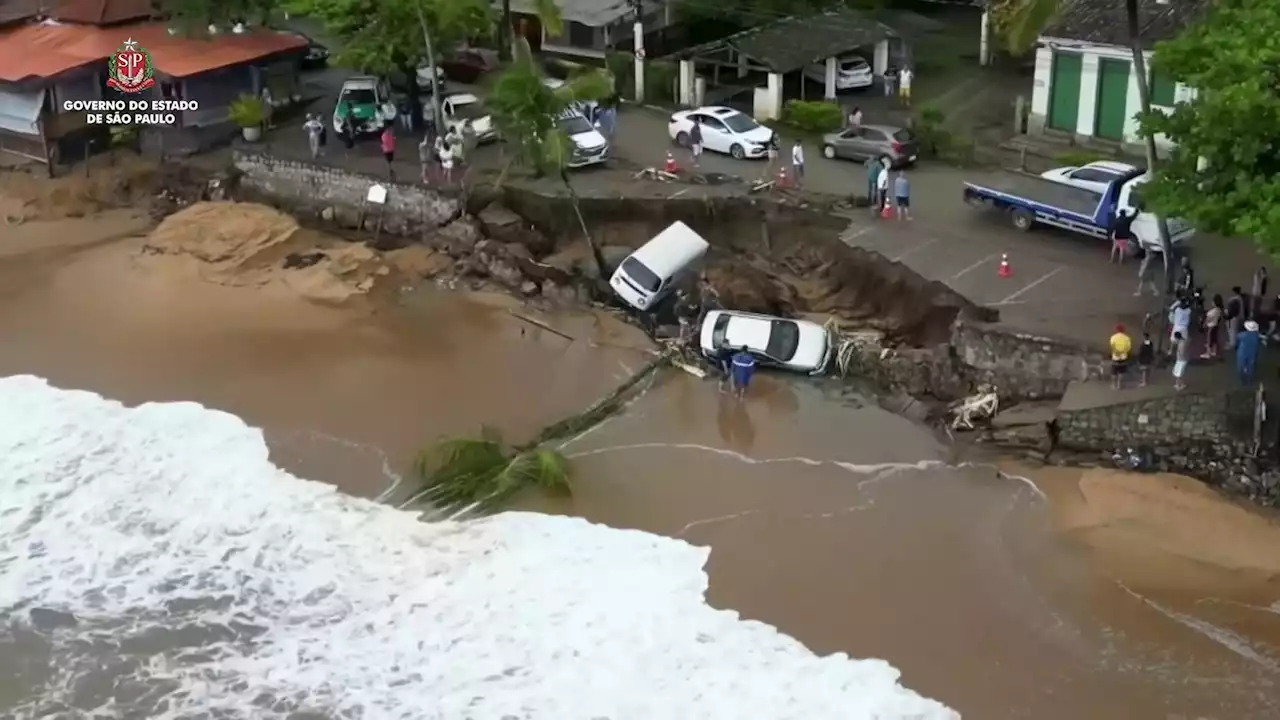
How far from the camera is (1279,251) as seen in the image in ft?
71.5

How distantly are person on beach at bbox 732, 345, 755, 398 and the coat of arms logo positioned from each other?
859 inches

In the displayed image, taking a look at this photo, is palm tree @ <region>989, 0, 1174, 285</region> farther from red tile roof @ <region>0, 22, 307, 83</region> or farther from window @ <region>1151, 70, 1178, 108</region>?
red tile roof @ <region>0, 22, 307, 83</region>

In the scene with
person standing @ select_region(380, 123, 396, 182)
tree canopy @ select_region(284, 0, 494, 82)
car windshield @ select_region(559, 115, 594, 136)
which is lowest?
person standing @ select_region(380, 123, 396, 182)

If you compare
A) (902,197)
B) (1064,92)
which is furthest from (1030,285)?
(1064,92)

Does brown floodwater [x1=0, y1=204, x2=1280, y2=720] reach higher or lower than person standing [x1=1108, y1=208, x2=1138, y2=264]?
lower

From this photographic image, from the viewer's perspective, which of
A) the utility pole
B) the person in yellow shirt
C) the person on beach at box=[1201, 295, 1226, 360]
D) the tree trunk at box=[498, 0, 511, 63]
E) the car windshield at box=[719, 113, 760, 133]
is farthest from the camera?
the tree trunk at box=[498, 0, 511, 63]

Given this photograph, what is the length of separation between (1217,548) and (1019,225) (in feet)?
34.7

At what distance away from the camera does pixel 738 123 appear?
123 feet

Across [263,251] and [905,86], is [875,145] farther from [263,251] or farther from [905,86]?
[263,251]

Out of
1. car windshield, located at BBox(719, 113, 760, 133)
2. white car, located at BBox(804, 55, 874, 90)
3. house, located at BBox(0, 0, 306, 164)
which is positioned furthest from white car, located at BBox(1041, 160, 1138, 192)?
house, located at BBox(0, 0, 306, 164)

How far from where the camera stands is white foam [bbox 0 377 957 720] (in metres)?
21.2

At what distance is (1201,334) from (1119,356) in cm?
190

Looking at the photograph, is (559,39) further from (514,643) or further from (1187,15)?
(514,643)

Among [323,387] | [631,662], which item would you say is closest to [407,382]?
[323,387]
